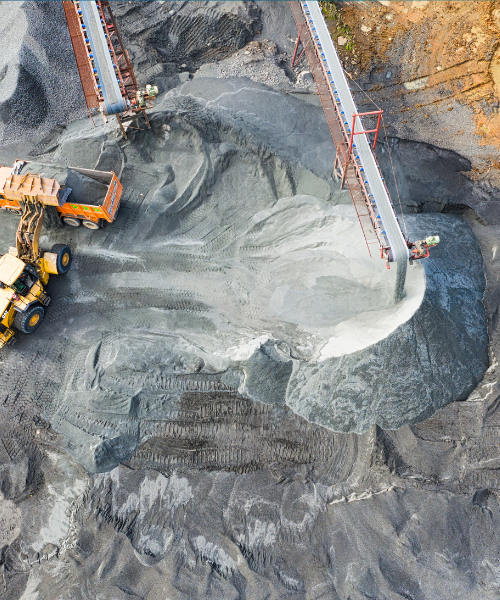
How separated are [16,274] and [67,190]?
2.20 metres

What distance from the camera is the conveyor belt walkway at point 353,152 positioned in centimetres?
852

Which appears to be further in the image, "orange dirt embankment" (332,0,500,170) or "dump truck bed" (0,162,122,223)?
"orange dirt embankment" (332,0,500,170)

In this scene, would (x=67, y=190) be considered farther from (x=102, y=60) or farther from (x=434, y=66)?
(x=434, y=66)

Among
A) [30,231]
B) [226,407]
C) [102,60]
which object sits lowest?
[226,407]

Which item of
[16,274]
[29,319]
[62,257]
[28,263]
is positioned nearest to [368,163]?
[62,257]

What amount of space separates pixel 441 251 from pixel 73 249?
26.7ft

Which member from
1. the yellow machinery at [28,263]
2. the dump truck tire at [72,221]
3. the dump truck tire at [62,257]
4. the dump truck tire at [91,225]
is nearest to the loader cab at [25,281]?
the yellow machinery at [28,263]

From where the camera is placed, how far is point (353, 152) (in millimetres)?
9461

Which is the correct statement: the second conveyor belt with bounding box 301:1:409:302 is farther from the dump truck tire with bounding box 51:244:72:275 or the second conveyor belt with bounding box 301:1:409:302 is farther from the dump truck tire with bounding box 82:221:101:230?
the dump truck tire with bounding box 51:244:72:275

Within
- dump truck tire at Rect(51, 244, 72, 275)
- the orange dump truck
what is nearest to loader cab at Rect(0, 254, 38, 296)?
dump truck tire at Rect(51, 244, 72, 275)

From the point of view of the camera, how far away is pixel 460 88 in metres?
12.2

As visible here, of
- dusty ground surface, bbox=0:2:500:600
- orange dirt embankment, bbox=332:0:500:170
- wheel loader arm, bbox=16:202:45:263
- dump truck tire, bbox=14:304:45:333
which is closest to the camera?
dusty ground surface, bbox=0:2:500:600

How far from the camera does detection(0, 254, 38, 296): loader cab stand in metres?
8.73

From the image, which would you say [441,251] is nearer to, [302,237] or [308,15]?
[302,237]
